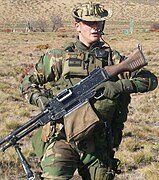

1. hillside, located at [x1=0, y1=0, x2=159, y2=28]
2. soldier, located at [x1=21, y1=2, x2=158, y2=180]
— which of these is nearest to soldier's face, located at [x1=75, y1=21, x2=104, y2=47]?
soldier, located at [x1=21, y1=2, x2=158, y2=180]

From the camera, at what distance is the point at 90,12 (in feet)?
12.4

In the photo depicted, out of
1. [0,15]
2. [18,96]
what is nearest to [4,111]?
[18,96]

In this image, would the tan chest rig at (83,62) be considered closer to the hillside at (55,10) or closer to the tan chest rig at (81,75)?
the tan chest rig at (81,75)

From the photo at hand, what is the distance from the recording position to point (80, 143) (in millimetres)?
3670

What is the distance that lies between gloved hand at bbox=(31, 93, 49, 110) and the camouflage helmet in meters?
0.71

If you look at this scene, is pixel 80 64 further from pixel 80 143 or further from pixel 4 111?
pixel 4 111

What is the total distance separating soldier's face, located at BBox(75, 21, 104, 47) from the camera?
12.5ft

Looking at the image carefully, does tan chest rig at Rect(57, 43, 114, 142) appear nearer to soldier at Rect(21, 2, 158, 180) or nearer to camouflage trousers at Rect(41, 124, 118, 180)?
soldier at Rect(21, 2, 158, 180)

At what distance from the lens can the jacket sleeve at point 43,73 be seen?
12.6ft

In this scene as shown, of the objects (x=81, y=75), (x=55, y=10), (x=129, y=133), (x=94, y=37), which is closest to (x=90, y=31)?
(x=94, y=37)

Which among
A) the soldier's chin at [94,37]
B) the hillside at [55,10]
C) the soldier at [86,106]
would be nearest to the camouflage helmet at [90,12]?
the soldier at [86,106]

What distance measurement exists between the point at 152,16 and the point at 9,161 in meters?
90.0

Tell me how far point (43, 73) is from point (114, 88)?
2.17 feet

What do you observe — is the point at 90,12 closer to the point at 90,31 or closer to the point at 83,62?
the point at 90,31
